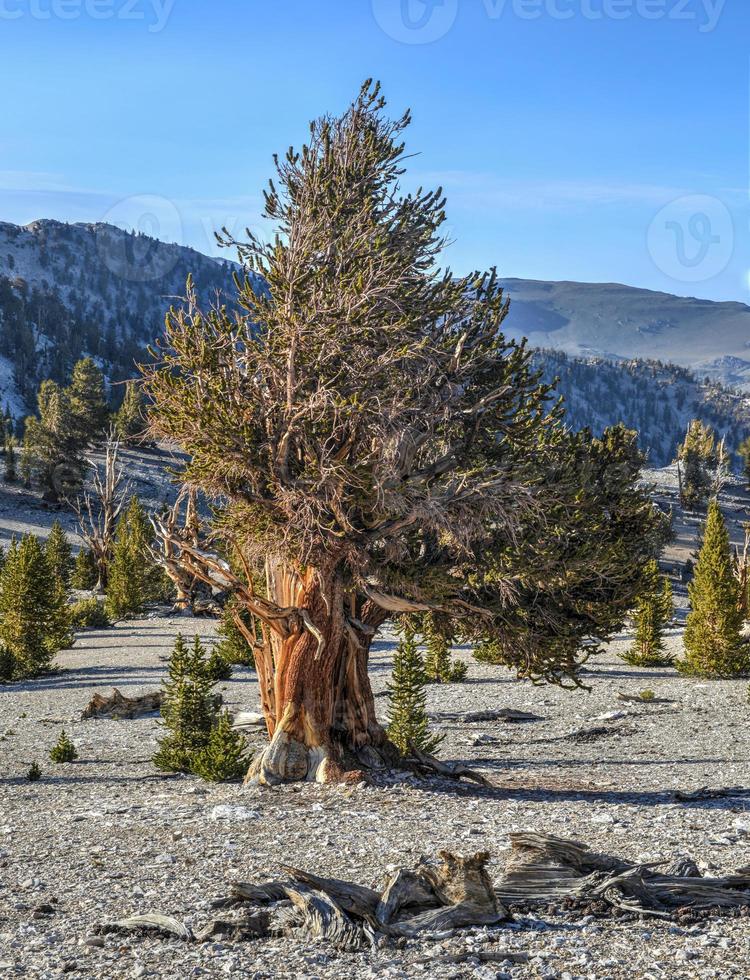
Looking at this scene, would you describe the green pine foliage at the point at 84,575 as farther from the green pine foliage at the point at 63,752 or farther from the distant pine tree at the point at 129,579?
the green pine foliage at the point at 63,752

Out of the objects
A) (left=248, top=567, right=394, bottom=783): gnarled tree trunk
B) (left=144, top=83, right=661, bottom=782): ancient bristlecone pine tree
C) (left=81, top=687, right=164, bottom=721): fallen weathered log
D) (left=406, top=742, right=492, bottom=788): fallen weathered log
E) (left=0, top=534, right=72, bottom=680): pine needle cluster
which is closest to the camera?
(left=144, top=83, right=661, bottom=782): ancient bristlecone pine tree

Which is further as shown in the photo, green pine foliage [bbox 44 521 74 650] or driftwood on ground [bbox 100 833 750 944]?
green pine foliage [bbox 44 521 74 650]

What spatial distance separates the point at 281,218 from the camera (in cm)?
1331

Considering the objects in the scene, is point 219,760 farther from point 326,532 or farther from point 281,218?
point 281,218

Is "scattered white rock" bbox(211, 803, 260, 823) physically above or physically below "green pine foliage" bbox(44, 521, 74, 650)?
below

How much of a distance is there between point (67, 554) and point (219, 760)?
33497 mm

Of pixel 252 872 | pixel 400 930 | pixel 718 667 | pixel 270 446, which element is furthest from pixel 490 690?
pixel 400 930

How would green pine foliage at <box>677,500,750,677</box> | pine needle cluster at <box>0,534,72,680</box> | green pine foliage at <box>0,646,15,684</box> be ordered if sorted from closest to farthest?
green pine foliage at <box>677,500,750,677</box>
green pine foliage at <box>0,646,15,684</box>
pine needle cluster at <box>0,534,72,680</box>

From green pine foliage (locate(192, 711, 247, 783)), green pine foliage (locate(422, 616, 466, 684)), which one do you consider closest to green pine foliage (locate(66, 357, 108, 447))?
green pine foliage (locate(422, 616, 466, 684))

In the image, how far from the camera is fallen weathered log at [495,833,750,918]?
7066 millimetres

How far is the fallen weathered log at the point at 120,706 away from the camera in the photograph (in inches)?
808

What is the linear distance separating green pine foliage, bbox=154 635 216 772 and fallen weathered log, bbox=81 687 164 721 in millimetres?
6391

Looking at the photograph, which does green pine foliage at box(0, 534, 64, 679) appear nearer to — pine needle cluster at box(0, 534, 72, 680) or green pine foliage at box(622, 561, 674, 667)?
pine needle cluster at box(0, 534, 72, 680)

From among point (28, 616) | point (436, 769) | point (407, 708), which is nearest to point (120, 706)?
point (28, 616)
